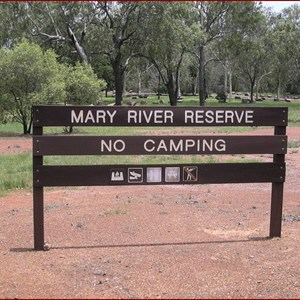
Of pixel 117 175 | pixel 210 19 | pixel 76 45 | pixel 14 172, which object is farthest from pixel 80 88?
pixel 210 19

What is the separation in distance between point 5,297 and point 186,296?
4.67 ft

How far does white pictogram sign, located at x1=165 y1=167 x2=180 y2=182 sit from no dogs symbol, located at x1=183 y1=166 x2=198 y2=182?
0.25 ft

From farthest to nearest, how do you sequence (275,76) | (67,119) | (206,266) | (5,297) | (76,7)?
(275,76) < (76,7) < (67,119) < (206,266) < (5,297)

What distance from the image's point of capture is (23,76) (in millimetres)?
23688

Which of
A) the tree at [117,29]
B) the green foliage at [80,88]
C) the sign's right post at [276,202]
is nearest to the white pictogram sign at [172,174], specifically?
the sign's right post at [276,202]

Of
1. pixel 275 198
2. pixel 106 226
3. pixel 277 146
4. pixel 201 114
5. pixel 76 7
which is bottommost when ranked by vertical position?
pixel 106 226

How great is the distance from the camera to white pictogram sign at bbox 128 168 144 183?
5.27m

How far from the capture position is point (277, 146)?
5.48 meters

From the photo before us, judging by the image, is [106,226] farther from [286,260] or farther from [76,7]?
[76,7]

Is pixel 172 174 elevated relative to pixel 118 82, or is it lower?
lower

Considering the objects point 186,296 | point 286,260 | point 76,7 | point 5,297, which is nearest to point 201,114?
point 286,260

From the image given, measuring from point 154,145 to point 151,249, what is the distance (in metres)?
1.09

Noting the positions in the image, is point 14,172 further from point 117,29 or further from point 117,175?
point 117,29

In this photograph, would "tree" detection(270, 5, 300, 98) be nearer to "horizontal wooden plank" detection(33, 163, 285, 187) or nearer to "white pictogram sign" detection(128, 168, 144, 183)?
"horizontal wooden plank" detection(33, 163, 285, 187)
